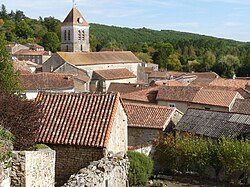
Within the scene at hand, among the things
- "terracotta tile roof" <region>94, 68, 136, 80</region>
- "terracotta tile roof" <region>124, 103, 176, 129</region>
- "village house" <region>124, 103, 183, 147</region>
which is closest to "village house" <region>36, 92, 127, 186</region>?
"village house" <region>124, 103, 183, 147</region>

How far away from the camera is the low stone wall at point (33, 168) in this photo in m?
8.81

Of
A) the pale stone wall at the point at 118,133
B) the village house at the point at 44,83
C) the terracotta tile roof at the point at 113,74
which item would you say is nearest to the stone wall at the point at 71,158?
the pale stone wall at the point at 118,133

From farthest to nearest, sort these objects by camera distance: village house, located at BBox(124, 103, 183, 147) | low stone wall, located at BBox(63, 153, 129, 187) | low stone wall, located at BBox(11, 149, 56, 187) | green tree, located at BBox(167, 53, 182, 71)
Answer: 1. green tree, located at BBox(167, 53, 182, 71)
2. village house, located at BBox(124, 103, 183, 147)
3. low stone wall, located at BBox(11, 149, 56, 187)
4. low stone wall, located at BBox(63, 153, 129, 187)

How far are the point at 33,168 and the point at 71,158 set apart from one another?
8.84 feet

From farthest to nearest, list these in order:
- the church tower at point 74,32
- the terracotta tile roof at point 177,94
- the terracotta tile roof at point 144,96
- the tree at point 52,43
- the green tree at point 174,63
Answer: the tree at point 52,43
the green tree at point 174,63
the church tower at point 74,32
the terracotta tile roof at point 144,96
the terracotta tile roof at point 177,94

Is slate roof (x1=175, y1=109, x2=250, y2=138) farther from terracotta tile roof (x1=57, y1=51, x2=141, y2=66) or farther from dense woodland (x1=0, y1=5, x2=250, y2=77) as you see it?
dense woodland (x1=0, y1=5, x2=250, y2=77)

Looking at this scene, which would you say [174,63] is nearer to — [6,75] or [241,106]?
[241,106]

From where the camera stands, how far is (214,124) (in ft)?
74.1

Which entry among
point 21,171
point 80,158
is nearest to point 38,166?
point 21,171

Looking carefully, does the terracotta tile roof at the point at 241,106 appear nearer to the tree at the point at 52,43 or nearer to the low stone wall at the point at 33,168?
the low stone wall at the point at 33,168

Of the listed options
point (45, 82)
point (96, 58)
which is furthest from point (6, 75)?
point (96, 58)

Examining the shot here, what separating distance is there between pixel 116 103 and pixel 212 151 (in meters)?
8.50

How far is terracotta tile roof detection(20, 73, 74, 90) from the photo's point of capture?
3257 cm

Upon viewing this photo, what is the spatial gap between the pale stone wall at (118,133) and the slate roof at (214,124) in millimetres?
9125
